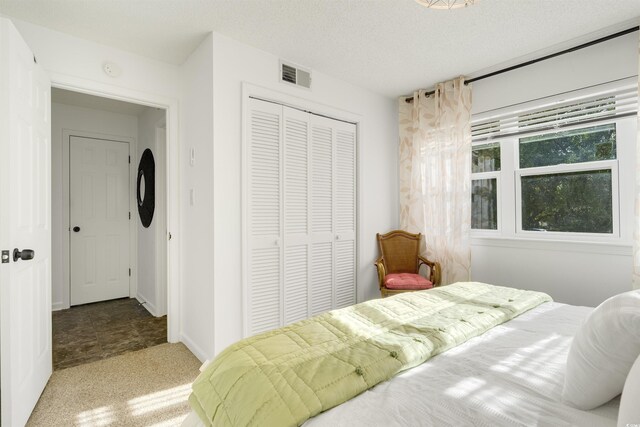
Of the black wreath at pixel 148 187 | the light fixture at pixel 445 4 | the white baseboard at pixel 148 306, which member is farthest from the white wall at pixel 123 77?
the light fixture at pixel 445 4

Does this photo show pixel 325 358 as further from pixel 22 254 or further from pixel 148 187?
pixel 148 187

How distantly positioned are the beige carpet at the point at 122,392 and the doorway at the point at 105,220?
2.66 feet

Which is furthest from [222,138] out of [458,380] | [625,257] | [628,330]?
[625,257]

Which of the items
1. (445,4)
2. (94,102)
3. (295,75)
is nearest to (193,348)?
(295,75)

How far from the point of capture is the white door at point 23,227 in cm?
160

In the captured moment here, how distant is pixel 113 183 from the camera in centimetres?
437

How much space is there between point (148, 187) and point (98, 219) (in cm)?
92

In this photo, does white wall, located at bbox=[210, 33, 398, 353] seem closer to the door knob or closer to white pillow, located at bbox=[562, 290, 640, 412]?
the door knob

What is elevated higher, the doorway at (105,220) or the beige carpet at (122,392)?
the doorway at (105,220)

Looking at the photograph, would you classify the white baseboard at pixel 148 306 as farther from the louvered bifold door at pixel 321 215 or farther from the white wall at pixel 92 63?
the white wall at pixel 92 63

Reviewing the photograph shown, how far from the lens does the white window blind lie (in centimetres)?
250

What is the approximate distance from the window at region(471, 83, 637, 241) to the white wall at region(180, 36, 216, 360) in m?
2.63

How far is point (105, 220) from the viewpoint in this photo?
432 centimetres

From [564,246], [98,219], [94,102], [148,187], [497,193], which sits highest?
[94,102]
